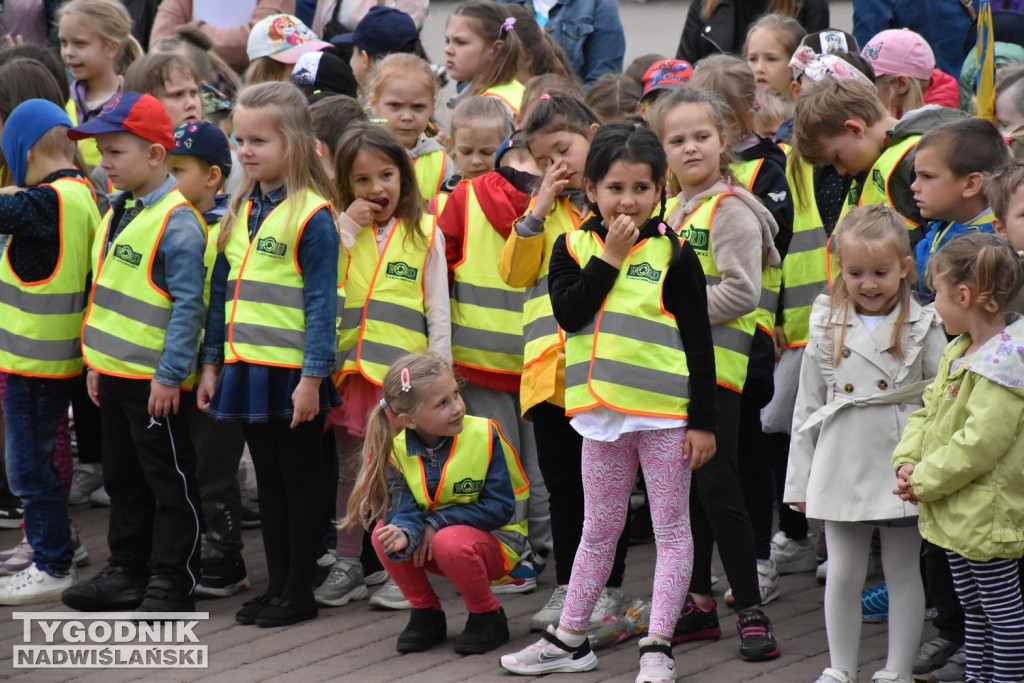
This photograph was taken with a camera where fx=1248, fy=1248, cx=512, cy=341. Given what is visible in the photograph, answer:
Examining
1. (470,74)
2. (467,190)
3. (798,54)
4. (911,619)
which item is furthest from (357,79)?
(911,619)

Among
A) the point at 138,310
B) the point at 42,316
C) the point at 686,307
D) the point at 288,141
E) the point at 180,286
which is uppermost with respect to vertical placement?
the point at 288,141

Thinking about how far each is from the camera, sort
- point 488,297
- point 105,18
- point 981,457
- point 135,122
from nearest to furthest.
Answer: point 981,457
point 135,122
point 488,297
point 105,18

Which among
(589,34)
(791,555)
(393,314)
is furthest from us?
(589,34)

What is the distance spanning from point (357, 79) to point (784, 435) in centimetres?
334

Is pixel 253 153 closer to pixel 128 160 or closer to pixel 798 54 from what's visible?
pixel 128 160

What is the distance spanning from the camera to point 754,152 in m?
5.11

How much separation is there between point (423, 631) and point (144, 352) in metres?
1.62

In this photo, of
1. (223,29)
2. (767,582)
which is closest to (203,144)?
(767,582)

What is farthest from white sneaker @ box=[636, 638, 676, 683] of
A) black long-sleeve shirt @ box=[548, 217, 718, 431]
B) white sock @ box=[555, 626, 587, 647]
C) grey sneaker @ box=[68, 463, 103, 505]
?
grey sneaker @ box=[68, 463, 103, 505]

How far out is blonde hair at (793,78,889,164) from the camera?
16.4ft

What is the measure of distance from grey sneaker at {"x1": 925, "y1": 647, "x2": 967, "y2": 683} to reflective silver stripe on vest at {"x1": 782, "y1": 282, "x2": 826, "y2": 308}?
1591 mm

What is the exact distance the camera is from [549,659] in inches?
173

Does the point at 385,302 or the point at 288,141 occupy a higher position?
the point at 288,141

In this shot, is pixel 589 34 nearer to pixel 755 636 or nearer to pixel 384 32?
pixel 384 32
